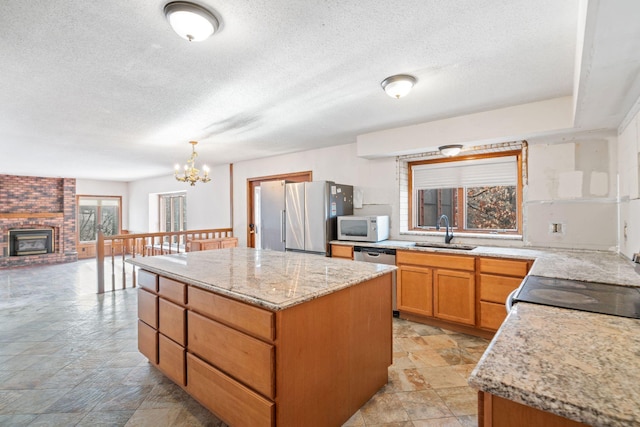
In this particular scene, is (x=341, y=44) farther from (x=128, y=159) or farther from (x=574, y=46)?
(x=128, y=159)

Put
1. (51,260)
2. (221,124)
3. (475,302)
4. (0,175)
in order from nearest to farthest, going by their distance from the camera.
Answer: (475,302) < (221,124) < (0,175) < (51,260)

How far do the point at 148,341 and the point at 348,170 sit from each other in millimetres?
3288

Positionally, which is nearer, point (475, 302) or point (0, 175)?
point (475, 302)

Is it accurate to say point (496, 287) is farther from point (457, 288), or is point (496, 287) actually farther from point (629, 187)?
point (629, 187)

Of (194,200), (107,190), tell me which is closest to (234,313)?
(194,200)

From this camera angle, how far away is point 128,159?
5.74 m

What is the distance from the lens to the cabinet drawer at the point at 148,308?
2.26 meters

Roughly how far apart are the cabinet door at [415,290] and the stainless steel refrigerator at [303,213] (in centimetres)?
105

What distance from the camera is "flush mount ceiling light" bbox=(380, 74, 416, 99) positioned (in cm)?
229

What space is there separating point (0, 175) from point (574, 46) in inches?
419

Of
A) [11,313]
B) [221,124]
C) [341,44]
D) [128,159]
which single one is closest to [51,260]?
[128,159]

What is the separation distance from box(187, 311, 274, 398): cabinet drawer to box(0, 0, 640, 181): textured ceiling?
168cm

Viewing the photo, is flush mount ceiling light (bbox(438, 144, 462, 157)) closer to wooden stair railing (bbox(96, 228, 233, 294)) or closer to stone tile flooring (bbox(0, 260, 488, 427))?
stone tile flooring (bbox(0, 260, 488, 427))

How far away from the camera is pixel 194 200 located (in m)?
7.14
